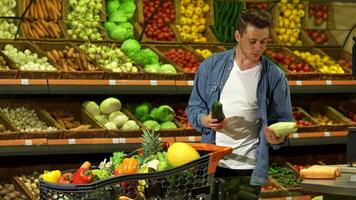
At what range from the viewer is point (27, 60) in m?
6.39

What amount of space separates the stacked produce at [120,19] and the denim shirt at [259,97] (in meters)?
2.73

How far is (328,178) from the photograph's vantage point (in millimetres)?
3941

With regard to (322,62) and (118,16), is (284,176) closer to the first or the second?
(322,62)

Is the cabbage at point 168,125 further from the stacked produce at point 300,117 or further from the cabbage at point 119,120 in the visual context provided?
the stacked produce at point 300,117

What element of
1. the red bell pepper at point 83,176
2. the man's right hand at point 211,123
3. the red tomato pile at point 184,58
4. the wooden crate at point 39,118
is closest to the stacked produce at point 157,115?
the red tomato pile at point 184,58

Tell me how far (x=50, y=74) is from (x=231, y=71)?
7.06 ft

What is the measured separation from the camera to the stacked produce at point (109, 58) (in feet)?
22.0

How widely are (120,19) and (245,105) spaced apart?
3.08 meters

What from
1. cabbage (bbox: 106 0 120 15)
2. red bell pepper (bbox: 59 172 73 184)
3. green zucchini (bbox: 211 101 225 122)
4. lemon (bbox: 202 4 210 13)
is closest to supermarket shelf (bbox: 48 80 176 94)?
cabbage (bbox: 106 0 120 15)

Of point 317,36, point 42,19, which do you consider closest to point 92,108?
point 42,19

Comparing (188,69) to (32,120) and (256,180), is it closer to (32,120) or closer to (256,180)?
(32,120)

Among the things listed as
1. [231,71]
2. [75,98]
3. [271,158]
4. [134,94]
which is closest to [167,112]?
[134,94]

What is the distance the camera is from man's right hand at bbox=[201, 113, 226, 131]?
405 centimetres

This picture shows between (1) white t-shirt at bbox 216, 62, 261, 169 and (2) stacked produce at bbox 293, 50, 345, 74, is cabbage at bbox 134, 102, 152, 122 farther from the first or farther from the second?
(1) white t-shirt at bbox 216, 62, 261, 169
